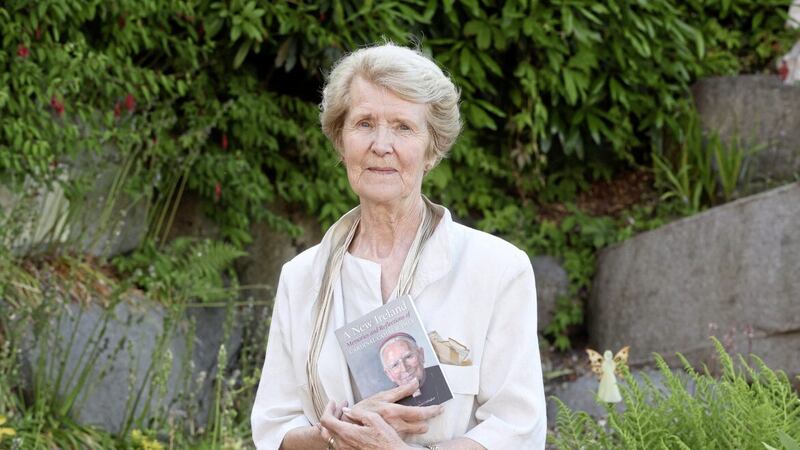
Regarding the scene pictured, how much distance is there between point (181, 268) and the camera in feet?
17.4

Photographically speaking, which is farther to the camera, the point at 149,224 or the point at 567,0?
the point at 567,0

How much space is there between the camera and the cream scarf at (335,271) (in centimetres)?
236

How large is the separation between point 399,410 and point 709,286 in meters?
3.56

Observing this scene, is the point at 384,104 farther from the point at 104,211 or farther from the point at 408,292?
the point at 104,211

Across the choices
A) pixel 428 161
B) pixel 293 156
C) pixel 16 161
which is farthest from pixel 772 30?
pixel 428 161

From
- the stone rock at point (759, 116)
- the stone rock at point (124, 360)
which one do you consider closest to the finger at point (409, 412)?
the stone rock at point (124, 360)

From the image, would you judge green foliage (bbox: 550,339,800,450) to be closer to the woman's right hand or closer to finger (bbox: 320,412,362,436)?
the woman's right hand

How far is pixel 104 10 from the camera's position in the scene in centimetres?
483

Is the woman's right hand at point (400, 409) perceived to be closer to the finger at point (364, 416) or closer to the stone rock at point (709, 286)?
the finger at point (364, 416)

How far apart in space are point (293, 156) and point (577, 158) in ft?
5.88

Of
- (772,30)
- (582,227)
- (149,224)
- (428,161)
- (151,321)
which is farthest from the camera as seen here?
(772,30)

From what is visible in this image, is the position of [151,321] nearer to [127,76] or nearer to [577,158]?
[127,76]

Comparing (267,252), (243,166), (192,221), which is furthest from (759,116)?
(192,221)

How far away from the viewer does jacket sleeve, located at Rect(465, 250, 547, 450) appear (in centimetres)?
228
